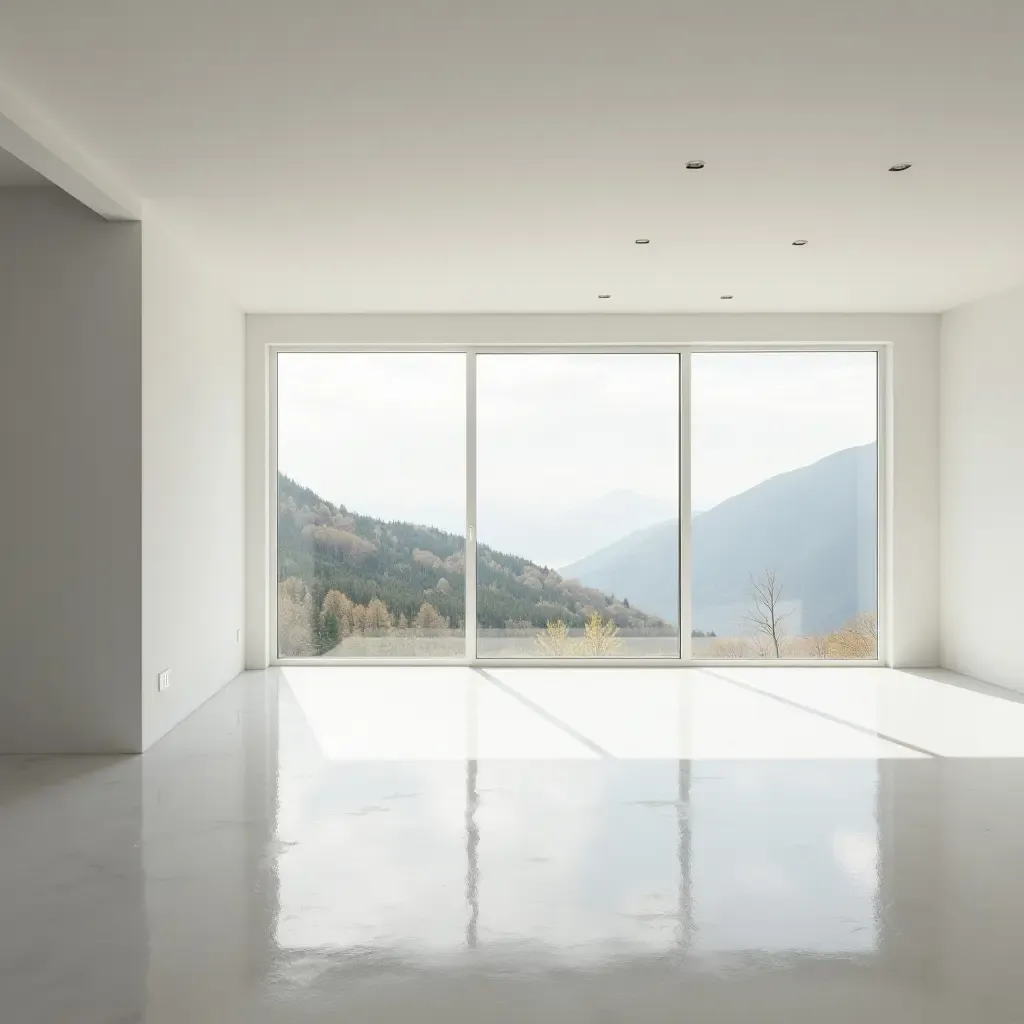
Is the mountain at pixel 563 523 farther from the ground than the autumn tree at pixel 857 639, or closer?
farther from the ground

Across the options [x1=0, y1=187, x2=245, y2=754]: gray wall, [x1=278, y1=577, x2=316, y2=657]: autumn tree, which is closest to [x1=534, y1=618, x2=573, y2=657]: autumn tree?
[x1=278, y1=577, x2=316, y2=657]: autumn tree

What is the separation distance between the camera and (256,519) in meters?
→ 7.48

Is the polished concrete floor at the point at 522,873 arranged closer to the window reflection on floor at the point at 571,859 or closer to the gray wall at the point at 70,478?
the window reflection on floor at the point at 571,859

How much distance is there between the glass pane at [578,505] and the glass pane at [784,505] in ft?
0.93

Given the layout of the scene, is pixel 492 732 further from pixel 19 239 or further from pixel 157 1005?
pixel 19 239

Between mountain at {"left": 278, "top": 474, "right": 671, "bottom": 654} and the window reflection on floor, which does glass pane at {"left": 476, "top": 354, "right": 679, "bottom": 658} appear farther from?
the window reflection on floor

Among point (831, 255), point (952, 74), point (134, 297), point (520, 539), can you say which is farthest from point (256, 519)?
point (952, 74)

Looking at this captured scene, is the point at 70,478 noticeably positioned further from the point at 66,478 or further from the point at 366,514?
the point at 366,514

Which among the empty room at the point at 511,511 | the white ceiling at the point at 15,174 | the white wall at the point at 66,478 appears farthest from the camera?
the white wall at the point at 66,478

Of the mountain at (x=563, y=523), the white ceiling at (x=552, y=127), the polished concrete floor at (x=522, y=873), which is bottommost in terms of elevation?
the polished concrete floor at (x=522, y=873)

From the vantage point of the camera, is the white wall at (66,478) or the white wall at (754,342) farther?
the white wall at (754,342)

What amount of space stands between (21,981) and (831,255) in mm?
5411

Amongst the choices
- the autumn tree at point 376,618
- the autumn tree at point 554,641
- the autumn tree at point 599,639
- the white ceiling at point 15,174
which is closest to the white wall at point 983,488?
the autumn tree at point 599,639

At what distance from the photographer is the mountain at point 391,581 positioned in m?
7.64
